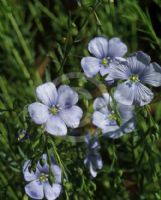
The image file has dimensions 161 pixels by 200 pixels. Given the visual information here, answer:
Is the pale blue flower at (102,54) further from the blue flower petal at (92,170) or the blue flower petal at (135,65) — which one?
the blue flower petal at (92,170)

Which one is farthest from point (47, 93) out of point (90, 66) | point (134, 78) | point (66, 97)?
point (134, 78)

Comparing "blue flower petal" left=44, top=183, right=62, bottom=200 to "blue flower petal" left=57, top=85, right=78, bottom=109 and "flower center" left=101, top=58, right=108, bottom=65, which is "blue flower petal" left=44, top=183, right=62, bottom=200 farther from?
"flower center" left=101, top=58, right=108, bottom=65

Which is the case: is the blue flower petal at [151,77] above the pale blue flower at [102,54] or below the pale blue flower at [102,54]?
below

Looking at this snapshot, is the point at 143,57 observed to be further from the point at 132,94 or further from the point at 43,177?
the point at 43,177

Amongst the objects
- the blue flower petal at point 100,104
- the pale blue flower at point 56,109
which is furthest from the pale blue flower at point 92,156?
the pale blue flower at point 56,109

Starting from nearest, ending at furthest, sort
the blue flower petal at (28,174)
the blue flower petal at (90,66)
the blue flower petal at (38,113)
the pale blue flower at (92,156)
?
the blue flower petal at (38,113) < the blue flower petal at (90,66) < the blue flower petal at (28,174) < the pale blue flower at (92,156)
